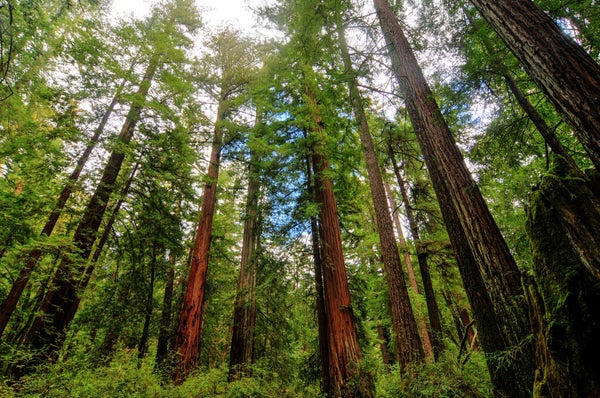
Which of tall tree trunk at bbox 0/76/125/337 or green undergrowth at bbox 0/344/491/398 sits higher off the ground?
tall tree trunk at bbox 0/76/125/337

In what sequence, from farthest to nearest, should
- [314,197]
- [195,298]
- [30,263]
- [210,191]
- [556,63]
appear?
[210,191] → [314,197] → [195,298] → [30,263] → [556,63]

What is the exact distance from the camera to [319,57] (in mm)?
6781

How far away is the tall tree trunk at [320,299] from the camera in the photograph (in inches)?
261

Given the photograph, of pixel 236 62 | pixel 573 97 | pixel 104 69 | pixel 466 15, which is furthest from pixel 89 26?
pixel 573 97

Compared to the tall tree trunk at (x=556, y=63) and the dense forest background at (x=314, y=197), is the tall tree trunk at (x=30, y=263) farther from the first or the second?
the tall tree trunk at (x=556, y=63)

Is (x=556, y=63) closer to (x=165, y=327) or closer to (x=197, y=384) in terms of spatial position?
(x=197, y=384)

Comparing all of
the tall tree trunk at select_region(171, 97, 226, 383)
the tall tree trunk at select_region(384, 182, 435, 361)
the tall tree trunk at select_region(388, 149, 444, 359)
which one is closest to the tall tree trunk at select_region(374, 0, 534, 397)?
the tall tree trunk at select_region(384, 182, 435, 361)

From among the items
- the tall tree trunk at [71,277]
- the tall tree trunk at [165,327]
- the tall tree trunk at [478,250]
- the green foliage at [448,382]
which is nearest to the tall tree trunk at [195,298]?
the tall tree trunk at [165,327]

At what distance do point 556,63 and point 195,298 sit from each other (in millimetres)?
8298

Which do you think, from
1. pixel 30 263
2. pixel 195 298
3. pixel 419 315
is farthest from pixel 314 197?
pixel 30 263

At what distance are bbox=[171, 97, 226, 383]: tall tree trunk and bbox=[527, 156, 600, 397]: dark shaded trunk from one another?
708 centimetres

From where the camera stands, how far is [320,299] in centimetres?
736

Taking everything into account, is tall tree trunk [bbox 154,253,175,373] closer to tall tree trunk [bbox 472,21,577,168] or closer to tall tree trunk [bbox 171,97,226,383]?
tall tree trunk [bbox 171,97,226,383]

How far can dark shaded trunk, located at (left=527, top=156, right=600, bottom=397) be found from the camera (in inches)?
62.5
